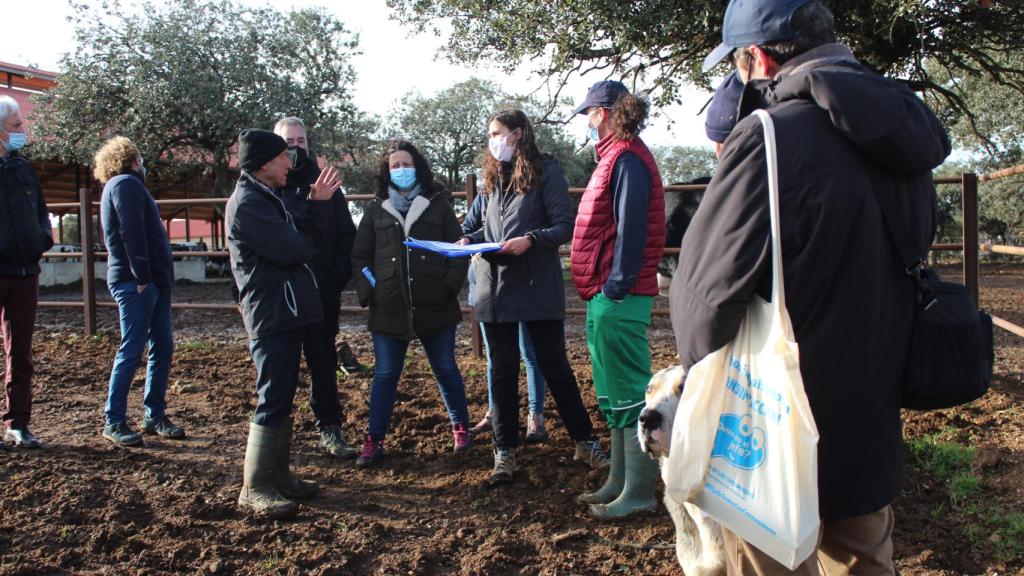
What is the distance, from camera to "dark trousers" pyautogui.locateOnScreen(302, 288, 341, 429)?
4.33 meters

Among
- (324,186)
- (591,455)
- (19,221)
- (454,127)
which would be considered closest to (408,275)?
(324,186)

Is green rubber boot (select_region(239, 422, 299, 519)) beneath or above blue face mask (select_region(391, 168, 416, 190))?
beneath

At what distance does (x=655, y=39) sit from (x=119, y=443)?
6571 mm

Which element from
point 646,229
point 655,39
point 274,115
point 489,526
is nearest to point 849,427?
point 646,229

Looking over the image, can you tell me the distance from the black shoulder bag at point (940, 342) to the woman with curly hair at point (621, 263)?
5.05 feet

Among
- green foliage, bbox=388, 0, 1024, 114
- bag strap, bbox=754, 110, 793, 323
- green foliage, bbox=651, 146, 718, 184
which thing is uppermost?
green foliage, bbox=651, 146, 718, 184

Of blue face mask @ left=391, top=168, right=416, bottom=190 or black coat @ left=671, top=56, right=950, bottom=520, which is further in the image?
blue face mask @ left=391, top=168, right=416, bottom=190

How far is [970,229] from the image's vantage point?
5.39 metres

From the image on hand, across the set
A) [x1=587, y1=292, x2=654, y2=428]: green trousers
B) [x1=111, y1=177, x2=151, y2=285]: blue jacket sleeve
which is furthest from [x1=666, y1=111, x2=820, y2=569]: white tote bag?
[x1=111, y1=177, x2=151, y2=285]: blue jacket sleeve

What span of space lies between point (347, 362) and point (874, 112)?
210 inches

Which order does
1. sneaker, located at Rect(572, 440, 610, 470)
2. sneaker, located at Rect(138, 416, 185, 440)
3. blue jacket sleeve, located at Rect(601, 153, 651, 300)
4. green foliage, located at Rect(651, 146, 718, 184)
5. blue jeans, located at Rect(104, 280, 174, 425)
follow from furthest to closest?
green foliage, located at Rect(651, 146, 718, 184), sneaker, located at Rect(138, 416, 185, 440), blue jeans, located at Rect(104, 280, 174, 425), sneaker, located at Rect(572, 440, 610, 470), blue jacket sleeve, located at Rect(601, 153, 651, 300)

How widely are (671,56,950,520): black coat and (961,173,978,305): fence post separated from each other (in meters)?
4.32

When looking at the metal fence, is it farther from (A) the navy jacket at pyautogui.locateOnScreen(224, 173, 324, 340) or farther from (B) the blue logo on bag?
(B) the blue logo on bag

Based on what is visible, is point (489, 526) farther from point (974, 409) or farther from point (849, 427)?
point (974, 409)
